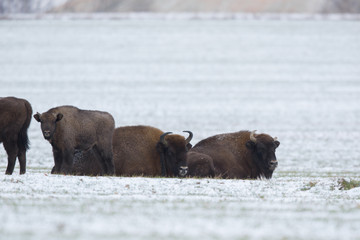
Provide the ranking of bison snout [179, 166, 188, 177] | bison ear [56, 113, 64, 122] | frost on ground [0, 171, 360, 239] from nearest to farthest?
frost on ground [0, 171, 360, 239]
bison ear [56, 113, 64, 122]
bison snout [179, 166, 188, 177]

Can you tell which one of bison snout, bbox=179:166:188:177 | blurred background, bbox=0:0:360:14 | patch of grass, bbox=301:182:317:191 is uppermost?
blurred background, bbox=0:0:360:14

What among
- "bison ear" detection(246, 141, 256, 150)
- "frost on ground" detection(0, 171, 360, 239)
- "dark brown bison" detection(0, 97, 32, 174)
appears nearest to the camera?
"frost on ground" detection(0, 171, 360, 239)

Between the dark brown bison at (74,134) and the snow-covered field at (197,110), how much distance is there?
1.18 m

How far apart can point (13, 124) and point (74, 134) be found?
1.43 m

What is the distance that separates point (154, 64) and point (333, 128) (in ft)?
88.3

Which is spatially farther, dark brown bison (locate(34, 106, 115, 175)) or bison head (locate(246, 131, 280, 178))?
bison head (locate(246, 131, 280, 178))

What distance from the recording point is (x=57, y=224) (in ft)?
25.0

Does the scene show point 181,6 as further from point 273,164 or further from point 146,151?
point 273,164

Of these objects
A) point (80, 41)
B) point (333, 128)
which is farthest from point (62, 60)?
point (333, 128)

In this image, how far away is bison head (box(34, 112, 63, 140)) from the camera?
44.1 ft

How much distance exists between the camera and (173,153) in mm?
15000

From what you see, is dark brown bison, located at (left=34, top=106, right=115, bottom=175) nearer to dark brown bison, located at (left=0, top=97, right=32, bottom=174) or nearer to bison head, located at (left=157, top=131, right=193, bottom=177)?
dark brown bison, located at (left=0, top=97, right=32, bottom=174)

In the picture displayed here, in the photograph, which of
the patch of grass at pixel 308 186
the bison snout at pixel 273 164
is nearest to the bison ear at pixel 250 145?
the bison snout at pixel 273 164

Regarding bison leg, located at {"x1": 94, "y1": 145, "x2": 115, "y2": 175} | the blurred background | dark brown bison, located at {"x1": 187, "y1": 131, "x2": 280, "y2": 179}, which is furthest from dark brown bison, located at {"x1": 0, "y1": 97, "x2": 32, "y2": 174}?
the blurred background
